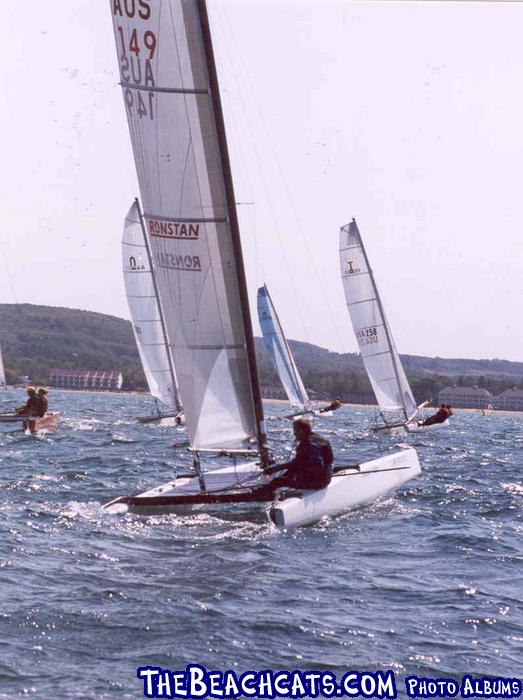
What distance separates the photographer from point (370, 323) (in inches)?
1307

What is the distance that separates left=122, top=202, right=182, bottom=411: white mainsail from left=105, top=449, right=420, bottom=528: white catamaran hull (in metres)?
19.8

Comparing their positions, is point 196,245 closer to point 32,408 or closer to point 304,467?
point 304,467

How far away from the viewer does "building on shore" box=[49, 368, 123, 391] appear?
167m

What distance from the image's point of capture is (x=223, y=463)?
1967 centimetres

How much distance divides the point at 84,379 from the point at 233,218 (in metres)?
158

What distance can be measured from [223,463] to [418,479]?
4119 millimetres

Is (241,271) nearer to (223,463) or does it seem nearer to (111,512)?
(111,512)

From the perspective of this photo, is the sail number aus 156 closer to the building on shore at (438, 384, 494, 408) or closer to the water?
the water

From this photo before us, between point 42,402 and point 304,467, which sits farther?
point 42,402

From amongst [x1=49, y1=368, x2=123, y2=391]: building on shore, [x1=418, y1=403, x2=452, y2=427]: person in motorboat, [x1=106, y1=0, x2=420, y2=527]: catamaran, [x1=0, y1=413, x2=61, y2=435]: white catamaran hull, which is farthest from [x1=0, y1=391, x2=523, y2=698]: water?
[x1=49, y1=368, x2=123, y2=391]: building on shore

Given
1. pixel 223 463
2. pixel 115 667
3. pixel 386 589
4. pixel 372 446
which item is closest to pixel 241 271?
pixel 386 589

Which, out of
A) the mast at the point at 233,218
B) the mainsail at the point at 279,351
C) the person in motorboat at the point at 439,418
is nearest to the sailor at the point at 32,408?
the person in motorboat at the point at 439,418

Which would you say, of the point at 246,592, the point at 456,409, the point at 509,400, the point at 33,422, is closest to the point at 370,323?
the point at 33,422

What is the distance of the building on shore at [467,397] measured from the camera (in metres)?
187
